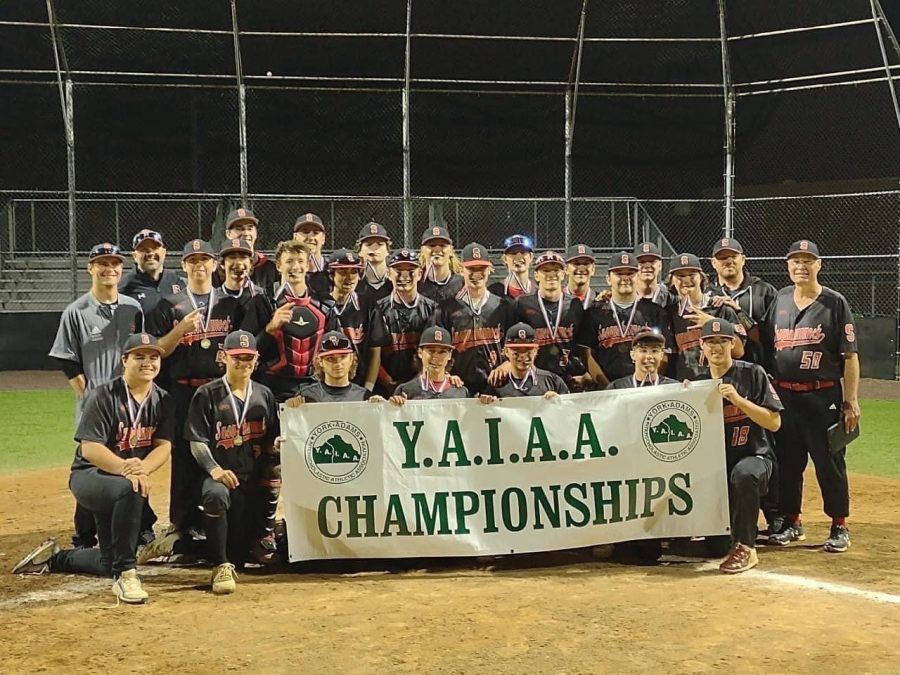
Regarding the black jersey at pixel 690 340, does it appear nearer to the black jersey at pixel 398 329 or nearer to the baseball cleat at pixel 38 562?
the black jersey at pixel 398 329

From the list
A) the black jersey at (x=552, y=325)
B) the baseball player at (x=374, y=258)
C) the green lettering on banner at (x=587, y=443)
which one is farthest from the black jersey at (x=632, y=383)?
the baseball player at (x=374, y=258)

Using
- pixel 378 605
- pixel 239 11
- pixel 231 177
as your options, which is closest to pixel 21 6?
pixel 239 11

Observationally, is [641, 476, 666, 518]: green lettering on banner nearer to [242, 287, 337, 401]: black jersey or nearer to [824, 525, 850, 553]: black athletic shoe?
[824, 525, 850, 553]: black athletic shoe

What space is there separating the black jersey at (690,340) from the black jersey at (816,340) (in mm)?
319

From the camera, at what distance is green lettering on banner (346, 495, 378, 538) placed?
19.5 feet

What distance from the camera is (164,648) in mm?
4418

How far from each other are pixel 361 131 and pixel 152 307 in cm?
1344

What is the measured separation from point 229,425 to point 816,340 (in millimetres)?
4057

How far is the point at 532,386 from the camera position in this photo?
6301 millimetres

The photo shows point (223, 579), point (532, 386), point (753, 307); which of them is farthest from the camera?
point (753, 307)

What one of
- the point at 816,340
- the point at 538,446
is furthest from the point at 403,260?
the point at 816,340

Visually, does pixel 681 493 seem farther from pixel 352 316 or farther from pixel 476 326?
pixel 352 316

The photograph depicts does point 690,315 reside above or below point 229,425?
above

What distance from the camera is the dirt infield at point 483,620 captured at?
13.8 ft
